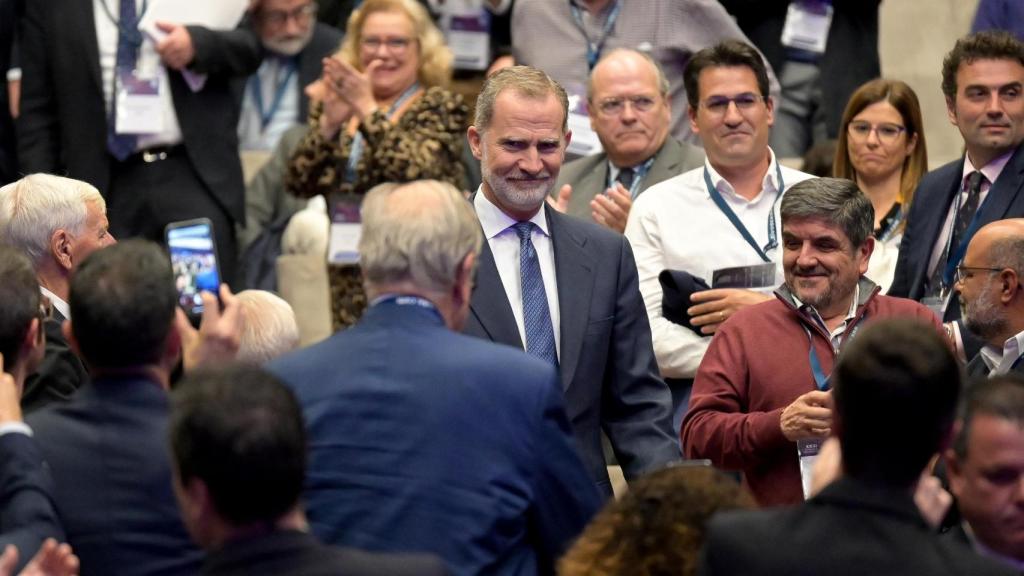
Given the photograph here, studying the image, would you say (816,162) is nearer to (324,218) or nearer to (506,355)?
(324,218)

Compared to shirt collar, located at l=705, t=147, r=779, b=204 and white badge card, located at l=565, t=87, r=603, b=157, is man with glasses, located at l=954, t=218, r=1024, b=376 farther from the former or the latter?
white badge card, located at l=565, t=87, r=603, b=157

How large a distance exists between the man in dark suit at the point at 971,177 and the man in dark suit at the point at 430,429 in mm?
2672

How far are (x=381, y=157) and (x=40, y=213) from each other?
2.02 meters

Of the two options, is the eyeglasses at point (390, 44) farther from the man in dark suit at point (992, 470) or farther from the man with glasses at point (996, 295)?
the man in dark suit at point (992, 470)

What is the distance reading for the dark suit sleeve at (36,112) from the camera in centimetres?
750

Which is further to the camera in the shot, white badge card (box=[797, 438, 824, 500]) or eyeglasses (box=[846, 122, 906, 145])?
eyeglasses (box=[846, 122, 906, 145])

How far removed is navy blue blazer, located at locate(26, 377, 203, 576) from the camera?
138 inches

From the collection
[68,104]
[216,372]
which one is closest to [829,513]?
[216,372]

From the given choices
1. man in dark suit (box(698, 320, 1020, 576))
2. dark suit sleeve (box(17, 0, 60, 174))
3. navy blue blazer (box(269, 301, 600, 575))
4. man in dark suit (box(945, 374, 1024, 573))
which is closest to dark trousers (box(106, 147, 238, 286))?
dark suit sleeve (box(17, 0, 60, 174))

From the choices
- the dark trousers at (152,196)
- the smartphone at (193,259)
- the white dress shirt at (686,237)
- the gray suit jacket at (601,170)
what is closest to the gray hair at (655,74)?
the gray suit jacket at (601,170)

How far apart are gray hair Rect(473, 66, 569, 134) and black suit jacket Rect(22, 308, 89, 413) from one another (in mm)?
1304

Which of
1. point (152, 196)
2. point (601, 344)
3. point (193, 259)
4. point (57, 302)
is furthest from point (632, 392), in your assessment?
point (152, 196)

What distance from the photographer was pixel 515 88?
16.8 ft

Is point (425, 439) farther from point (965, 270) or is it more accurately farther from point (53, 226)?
point (965, 270)
